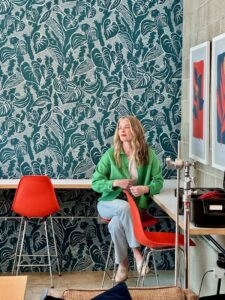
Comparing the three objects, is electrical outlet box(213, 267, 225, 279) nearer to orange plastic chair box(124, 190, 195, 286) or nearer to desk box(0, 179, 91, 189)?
orange plastic chair box(124, 190, 195, 286)

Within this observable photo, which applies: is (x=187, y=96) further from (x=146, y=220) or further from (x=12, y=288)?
(x=12, y=288)

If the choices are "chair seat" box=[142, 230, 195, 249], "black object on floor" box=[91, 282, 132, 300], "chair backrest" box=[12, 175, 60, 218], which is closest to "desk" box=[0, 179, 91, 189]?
"chair backrest" box=[12, 175, 60, 218]

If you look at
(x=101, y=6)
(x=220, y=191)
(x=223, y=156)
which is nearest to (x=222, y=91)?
(x=223, y=156)

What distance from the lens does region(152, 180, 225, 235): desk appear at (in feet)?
13.1

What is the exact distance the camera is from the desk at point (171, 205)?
3.99m

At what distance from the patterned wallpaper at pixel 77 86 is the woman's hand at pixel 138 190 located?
99 cm

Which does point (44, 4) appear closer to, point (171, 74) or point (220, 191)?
point (171, 74)

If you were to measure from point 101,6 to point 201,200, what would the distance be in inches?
A: 116

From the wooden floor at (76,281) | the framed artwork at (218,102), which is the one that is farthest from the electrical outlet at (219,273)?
the wooden floor at (76,281)

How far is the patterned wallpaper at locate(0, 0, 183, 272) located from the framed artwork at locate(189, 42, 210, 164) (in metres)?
0.73

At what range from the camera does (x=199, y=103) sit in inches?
214

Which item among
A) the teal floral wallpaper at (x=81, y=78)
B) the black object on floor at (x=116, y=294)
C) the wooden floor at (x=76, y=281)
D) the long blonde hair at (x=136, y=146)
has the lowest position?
the wooden floor at (x=76, y=281)

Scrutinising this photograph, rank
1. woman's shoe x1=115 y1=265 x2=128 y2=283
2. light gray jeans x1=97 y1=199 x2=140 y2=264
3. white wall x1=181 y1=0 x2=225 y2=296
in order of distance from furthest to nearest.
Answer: woman's shoe x1=115 y1=265 x2=128 y2=283 < light gray jeans x1=97 y1=199 x2=140 y2=264 < white wall x1=181 y1=0 x2=225 y2=296

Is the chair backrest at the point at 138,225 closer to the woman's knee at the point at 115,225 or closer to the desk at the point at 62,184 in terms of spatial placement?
the woman's knee at the point at 115,225
